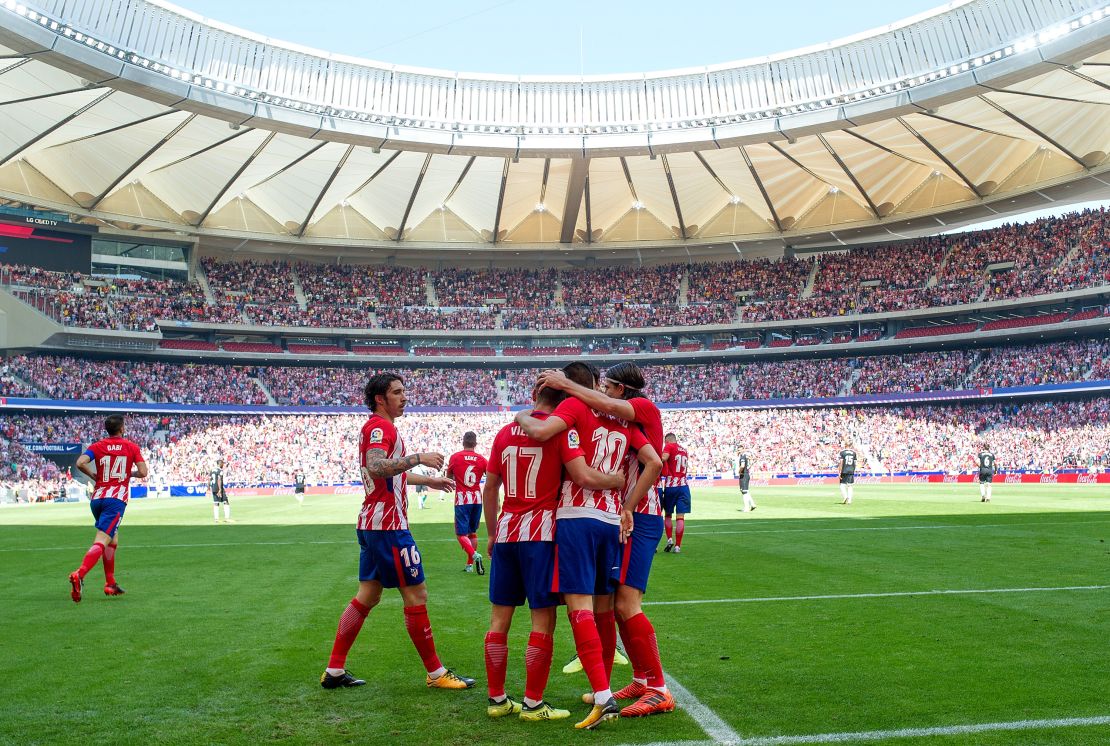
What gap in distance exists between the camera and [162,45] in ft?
126

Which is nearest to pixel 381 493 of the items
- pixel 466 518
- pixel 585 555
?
pixel 585 555

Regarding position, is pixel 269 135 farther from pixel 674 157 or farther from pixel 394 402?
pixel 394 402

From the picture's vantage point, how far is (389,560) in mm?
7062

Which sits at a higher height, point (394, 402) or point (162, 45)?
point (162, 45)

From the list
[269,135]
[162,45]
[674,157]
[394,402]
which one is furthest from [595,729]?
[674,157]

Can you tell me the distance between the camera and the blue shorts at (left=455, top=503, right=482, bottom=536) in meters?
14.4

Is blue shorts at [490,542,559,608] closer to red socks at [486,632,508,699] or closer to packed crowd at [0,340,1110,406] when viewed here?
red socks at [486,632,508,699]

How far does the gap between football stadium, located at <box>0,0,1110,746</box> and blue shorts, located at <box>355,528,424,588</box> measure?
1.1 inches

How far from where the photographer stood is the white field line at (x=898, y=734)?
543cm

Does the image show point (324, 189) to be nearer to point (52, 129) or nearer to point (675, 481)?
point (52, 129)

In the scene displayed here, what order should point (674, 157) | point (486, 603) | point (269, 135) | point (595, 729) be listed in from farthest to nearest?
1. point (674, 157)
2. point (269, 135)
3. point (486, 603)
4. point (595, 729)

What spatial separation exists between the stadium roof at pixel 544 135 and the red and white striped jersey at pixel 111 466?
25891mm

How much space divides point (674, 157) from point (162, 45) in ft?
87.6

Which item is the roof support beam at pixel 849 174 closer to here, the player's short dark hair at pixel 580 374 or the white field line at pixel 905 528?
the white field line at pixel 905 528
